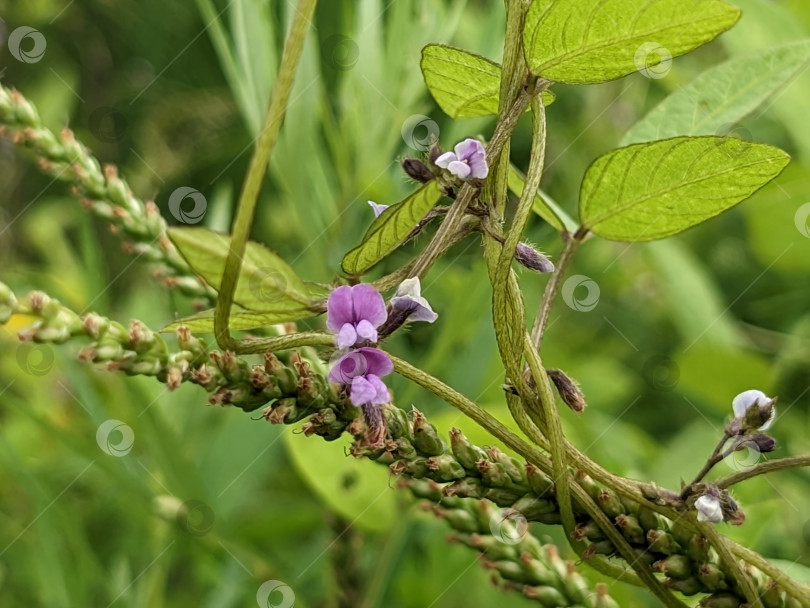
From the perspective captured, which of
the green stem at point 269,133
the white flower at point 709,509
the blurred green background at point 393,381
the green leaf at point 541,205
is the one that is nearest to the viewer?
the green stem at point 269,133

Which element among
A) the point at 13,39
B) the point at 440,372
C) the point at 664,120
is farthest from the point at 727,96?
the point at 13,39

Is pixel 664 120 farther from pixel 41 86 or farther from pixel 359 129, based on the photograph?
pixel 41 86

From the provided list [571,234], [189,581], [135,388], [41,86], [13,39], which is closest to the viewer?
[571,234]

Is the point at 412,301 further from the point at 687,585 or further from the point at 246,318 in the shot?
the point at 687,585

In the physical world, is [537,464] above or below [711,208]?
below

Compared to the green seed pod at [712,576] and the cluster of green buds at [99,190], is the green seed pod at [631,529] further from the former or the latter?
the cluster of green buds at [99,190]

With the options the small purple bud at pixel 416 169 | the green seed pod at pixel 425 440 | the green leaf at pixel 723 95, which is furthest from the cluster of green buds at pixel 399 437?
the green leaf at pixel 723 95

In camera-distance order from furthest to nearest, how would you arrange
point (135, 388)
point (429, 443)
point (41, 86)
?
1. point (41, 86)
2. point (135, 388)
3. point (429, 443)
